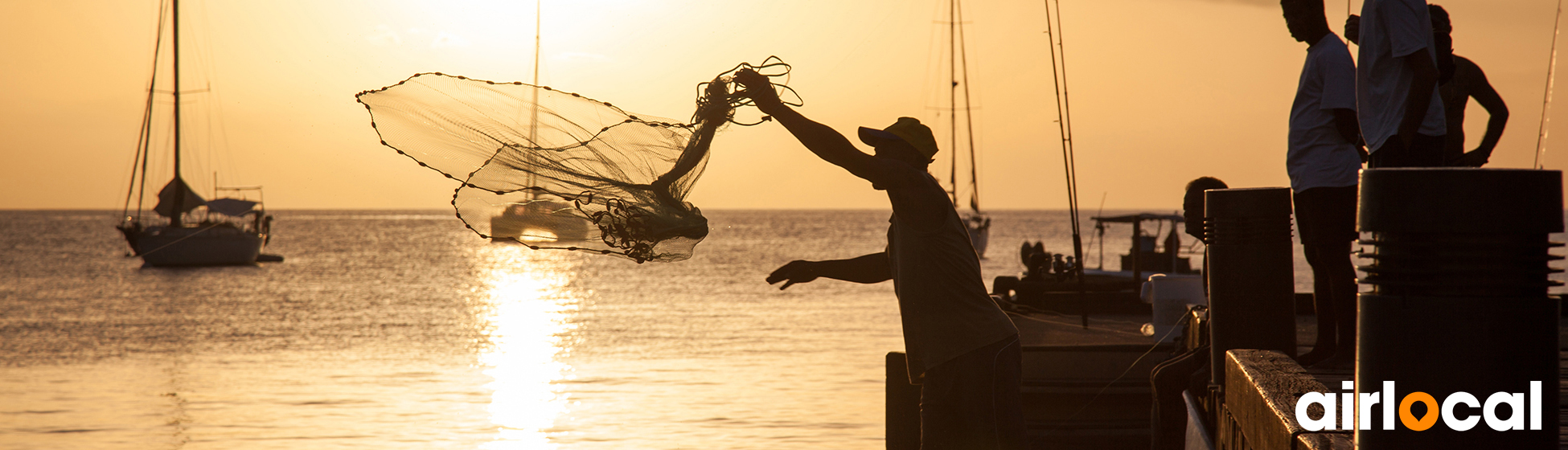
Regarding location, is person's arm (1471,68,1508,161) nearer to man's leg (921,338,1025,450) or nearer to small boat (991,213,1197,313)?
man's leg (921,338,1025,450)

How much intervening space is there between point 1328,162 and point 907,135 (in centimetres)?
199

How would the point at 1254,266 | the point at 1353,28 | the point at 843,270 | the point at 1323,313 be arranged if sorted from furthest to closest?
the point at 1353,28 < the point at 1254,266 < the point at 1323,313 < the point at 843,270

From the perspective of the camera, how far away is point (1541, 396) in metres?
2.41

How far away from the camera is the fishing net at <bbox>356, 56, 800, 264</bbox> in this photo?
17.8ft

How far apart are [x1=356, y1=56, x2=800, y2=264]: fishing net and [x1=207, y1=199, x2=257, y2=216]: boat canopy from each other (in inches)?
2374

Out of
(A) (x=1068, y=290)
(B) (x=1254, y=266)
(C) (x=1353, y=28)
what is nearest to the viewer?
(B) (x=1254, y=266)

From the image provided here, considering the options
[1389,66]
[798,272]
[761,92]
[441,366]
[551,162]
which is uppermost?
[1389,66]

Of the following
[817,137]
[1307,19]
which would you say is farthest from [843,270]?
[1307,19]

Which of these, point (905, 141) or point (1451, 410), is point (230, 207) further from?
point (1451, 410)

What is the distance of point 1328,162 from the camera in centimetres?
530

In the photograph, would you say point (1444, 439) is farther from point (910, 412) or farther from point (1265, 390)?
point (910, 412)

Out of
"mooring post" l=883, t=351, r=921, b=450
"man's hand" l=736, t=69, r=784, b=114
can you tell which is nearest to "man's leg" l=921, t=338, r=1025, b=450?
"man's hand" l=736, t=69, r=784, b=114

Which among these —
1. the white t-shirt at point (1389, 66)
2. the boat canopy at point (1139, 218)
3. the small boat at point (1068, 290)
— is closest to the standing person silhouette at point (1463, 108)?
the white t-shirt at point (1389, 66)

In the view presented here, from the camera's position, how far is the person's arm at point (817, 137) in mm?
4273
